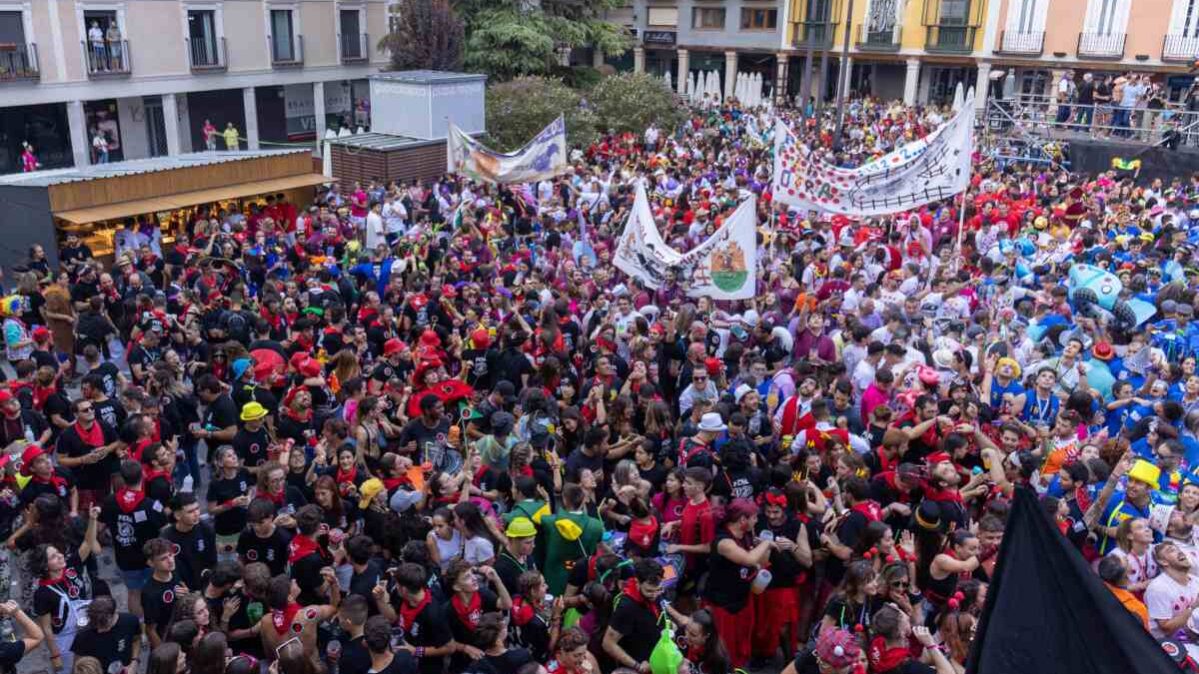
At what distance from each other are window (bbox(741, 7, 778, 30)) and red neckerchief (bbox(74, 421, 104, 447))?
136 feet

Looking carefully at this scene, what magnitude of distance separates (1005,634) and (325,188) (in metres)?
17.5

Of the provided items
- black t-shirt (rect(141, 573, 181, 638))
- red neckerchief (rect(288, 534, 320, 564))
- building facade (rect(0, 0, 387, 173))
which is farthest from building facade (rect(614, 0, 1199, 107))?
black t-shirt (rect(141, 573, 181, 638))

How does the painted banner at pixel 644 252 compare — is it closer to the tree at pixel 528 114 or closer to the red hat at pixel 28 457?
the red hat at pixel 28 457

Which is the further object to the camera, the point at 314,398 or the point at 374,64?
the point at 374,64

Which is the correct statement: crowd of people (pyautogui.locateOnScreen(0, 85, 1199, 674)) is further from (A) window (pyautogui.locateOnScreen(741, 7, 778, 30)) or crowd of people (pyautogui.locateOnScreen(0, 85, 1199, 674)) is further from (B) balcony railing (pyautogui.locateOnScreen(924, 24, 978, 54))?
(A) window (pyautogui.locateOnScreen(741, 7, 778, 30))

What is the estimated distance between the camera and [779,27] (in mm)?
44406

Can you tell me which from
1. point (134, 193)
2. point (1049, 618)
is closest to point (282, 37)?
point (134, 193)

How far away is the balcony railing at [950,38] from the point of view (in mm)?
38406

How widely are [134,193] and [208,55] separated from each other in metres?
18.8

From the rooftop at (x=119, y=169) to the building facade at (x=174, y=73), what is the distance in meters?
13.6

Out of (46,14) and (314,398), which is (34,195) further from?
(46,14)

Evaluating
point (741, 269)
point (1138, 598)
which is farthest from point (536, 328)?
point (1138, 598)

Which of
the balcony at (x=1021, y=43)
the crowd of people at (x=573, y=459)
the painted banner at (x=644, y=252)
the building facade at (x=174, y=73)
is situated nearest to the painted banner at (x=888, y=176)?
the crowd of people at (x=573, y=459)

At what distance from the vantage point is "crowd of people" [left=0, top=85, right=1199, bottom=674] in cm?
542
